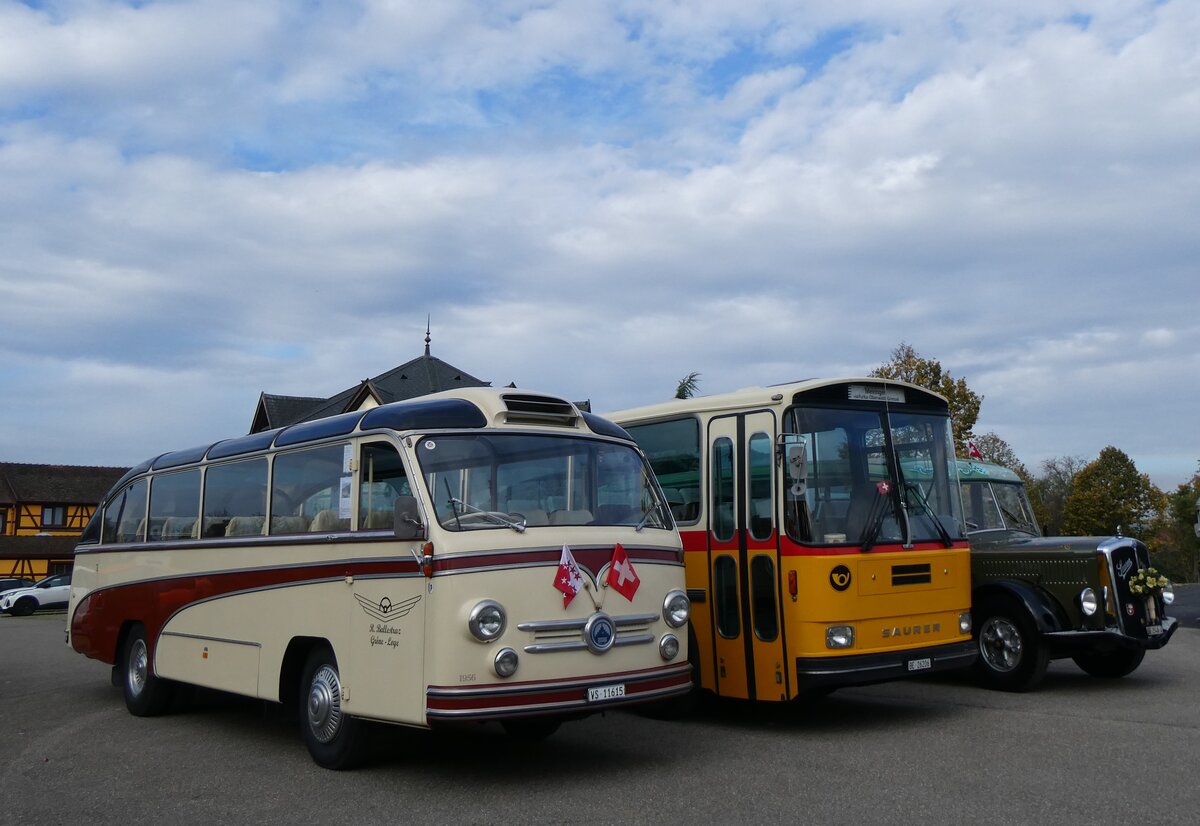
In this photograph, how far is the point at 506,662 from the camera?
7.27m

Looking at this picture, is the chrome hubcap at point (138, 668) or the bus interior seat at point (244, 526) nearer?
the bus interior seat at point (244, 526)

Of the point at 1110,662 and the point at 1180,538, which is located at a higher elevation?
the point at 1180,538

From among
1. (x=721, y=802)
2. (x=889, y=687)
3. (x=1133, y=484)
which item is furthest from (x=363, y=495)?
(x=1133, y=484)

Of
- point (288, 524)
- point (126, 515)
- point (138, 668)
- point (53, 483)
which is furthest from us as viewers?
point (53, 483)

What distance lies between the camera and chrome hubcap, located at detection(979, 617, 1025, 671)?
11.9 m

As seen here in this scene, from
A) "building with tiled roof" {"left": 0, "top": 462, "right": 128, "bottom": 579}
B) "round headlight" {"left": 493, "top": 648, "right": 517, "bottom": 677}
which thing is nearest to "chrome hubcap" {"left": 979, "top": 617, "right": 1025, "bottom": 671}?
"round headlight" {"left": 493, "top": 648, "right": 517, "bottom": 677}

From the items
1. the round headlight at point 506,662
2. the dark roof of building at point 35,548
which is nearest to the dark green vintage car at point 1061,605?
the round headlight at point 506,662

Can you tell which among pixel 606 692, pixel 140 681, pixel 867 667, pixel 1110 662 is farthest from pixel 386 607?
pixel 1110 662

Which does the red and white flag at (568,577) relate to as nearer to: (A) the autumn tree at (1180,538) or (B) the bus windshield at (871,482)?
(B) the bus windshield at (871,482)

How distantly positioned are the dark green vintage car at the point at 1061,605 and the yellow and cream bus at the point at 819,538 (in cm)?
171

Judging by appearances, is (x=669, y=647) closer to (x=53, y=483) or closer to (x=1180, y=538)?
(x=53, y=483)

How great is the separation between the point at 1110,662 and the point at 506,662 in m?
8.54

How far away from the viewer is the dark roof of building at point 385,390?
43.4m

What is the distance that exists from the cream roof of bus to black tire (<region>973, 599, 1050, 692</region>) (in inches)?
109
